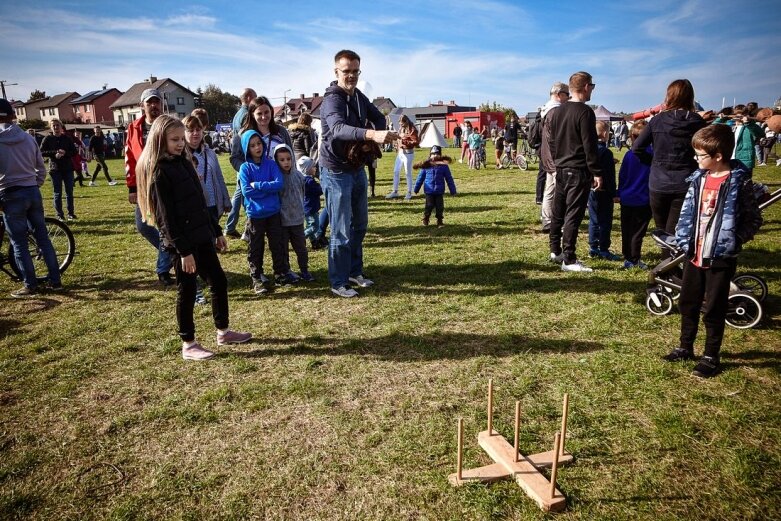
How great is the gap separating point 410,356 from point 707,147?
9.57 ft

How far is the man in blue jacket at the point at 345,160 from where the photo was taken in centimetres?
489

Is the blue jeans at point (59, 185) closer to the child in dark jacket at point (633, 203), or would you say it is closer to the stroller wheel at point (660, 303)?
the child in dark jacket at point (633, 203)

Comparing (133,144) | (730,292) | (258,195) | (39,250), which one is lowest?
(730,292)

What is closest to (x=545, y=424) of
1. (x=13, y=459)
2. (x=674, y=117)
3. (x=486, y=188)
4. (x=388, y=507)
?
(x=388, y=507)

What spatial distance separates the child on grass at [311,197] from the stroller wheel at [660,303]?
499 centimetres

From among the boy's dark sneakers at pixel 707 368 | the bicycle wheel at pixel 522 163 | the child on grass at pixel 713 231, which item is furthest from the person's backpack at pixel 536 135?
the bicycle wheel at pixel 522 163

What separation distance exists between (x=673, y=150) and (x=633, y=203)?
1.22 meters

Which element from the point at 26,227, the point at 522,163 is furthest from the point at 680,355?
the point at 522,163

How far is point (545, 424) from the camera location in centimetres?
309

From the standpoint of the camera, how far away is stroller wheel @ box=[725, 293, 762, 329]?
427 cm

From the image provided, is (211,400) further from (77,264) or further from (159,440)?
(77,264)

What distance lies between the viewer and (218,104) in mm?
79438

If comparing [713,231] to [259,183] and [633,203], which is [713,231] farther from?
[259,183]

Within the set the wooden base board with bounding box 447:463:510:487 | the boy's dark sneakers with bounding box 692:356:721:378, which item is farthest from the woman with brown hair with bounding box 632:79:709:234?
the wooden base board with bounding box 447:463:510:487
